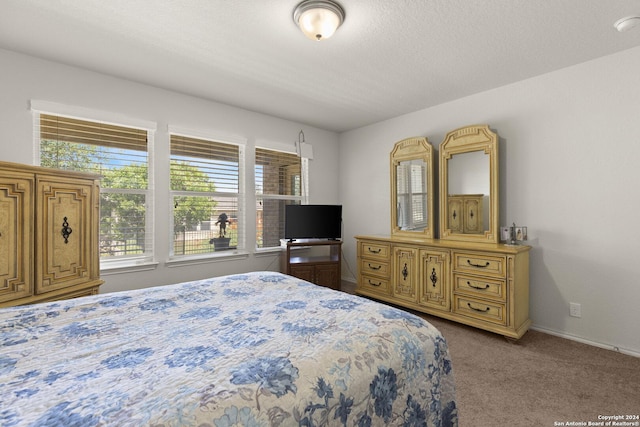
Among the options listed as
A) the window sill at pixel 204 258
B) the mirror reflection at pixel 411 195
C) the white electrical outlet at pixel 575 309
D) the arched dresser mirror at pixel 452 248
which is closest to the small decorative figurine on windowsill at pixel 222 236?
the window sill at pixel 204 258

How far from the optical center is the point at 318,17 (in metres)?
1.87

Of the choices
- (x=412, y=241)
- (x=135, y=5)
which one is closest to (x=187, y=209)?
(x=135, y=5)

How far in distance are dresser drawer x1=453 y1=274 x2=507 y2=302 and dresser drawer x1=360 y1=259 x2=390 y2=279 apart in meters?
0.84

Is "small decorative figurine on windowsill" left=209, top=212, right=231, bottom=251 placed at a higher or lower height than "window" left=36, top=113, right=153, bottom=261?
lower

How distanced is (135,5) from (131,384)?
2.19m

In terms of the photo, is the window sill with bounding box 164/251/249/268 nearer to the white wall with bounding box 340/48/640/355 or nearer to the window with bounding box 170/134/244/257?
the window with bounding box 170/134/244/257

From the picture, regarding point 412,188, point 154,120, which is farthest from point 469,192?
point 154,120

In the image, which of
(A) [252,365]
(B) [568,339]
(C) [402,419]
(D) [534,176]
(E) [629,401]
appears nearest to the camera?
(A) [252,365]

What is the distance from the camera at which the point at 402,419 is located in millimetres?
1060

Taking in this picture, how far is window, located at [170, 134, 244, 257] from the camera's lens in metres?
3.38

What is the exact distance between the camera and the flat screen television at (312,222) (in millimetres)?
3979

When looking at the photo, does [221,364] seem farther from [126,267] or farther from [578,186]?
[578,186]

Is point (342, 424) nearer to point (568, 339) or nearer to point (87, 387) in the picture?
point (87, 387)

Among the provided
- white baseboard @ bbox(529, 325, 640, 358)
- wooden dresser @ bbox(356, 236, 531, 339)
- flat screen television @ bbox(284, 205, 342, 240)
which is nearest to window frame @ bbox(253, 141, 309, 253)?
flat screen television @ bbox(284, 205, 342, 240)
